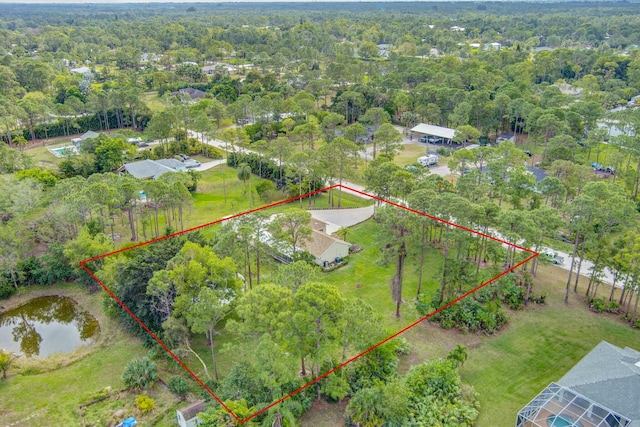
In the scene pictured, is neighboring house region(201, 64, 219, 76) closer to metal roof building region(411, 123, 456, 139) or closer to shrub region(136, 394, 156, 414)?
metal roof building region(411, 123, 456, 139)

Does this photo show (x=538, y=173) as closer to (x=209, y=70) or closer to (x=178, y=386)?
(x=178, y=386)

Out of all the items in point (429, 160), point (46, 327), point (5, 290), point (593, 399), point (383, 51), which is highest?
point (383, 51)

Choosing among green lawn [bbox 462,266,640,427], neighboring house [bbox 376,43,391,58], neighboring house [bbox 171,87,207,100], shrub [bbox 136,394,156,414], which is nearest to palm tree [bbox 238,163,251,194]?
shrub [bbox 136,394,156,414]

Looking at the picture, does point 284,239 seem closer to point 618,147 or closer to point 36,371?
point 36,371

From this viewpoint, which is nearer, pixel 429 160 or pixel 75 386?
pixel 75 386

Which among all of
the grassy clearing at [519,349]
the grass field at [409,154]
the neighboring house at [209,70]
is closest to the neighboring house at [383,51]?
the neighboring house at [209,70]

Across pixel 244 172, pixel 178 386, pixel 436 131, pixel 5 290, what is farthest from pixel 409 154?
pixel 5 290

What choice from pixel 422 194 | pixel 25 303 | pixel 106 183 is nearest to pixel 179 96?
pixel 106 183
